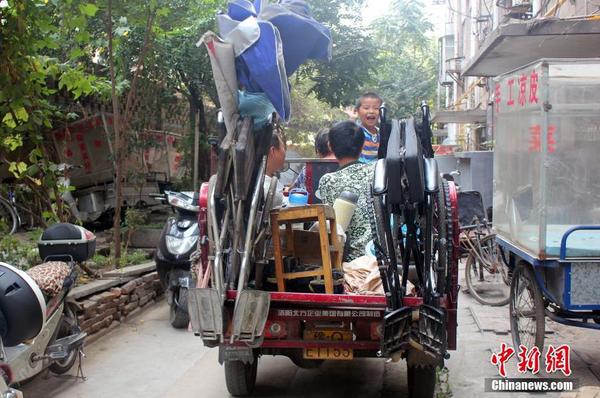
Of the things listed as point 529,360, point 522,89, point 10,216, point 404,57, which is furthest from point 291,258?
point 404,57

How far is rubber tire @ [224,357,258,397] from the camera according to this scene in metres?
4.64

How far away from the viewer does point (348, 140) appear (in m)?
5.19

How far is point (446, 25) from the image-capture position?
31.7 meters

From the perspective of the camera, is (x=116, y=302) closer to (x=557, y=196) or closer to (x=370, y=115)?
(x=370, y=115)

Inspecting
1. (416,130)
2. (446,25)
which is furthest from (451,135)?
(416,130)

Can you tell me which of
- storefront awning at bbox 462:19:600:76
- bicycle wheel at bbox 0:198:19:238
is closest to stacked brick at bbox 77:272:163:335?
bicycle wheel at bbox 0:198:19:238

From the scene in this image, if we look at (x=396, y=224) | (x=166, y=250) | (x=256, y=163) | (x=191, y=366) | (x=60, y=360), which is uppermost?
(x=256, y=163)

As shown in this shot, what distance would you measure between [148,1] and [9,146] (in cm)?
215

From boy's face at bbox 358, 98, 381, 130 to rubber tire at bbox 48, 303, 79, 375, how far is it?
11.6ft

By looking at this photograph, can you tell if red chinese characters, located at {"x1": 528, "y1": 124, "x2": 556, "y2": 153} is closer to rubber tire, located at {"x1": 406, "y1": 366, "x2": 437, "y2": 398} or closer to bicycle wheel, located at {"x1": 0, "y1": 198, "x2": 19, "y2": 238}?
rubber tire, located at {"x1": 406, "y1": 366, "x2": 437, "y2": 398}

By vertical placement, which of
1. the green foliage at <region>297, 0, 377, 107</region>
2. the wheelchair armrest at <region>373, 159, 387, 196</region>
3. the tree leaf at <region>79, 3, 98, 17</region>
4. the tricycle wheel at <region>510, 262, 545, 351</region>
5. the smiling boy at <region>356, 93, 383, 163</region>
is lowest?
the tricycle wheel at <region>510, 262, 545, 351</region>

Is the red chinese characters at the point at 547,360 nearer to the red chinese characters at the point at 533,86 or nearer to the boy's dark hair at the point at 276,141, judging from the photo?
the red chinese characters at the point at 533,86

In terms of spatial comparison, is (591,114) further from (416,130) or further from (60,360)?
(60,360)

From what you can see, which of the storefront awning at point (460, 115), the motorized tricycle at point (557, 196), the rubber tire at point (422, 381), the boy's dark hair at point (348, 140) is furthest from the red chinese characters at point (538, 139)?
the storefront awning at point (460, 115)
